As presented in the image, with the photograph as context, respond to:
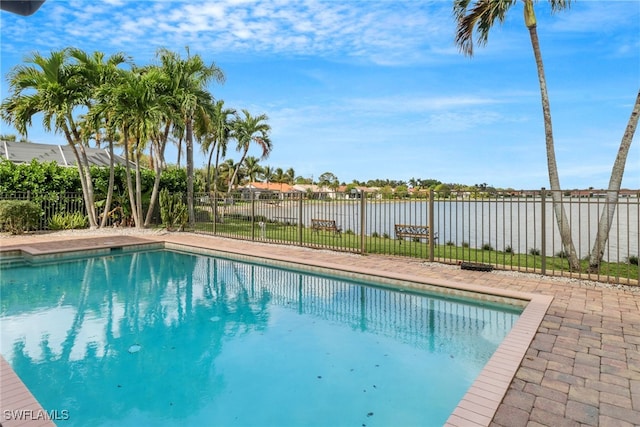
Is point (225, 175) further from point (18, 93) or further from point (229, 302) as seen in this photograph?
point (229, 302)

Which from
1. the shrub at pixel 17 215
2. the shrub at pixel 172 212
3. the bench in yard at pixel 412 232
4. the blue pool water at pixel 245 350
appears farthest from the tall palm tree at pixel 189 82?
the bench in yard at pixel 412 232

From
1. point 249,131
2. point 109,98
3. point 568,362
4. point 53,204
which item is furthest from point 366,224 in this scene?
point 249,131

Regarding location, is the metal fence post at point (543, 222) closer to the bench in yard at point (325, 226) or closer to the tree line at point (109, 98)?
the bench in yard at point (325, 226)

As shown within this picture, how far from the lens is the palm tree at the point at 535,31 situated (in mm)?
7516

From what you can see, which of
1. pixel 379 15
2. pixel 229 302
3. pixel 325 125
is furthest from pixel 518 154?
pixel 229 302

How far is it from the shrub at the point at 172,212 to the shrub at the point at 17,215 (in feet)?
14.7

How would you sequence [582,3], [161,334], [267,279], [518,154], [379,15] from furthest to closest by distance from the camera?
1. [518,154]
2. [379,15]
3. [267,279]
4. [582,3]
5. [161,334]

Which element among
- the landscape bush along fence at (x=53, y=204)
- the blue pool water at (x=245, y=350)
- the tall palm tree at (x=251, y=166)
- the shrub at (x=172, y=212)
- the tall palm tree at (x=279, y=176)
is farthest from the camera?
the tall palm tree at (x=279, y=176)

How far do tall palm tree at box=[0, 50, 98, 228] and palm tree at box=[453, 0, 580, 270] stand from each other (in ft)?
44.0

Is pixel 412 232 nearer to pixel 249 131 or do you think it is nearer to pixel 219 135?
pixel 249 131

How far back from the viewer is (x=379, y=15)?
9.23 m

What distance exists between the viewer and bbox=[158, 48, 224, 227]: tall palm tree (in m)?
14.3

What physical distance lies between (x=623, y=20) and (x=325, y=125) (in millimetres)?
20191

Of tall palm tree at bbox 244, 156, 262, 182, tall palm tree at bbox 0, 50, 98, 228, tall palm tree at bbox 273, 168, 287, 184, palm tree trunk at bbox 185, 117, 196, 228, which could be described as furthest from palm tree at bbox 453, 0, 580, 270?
tall palm tree at bbox 273, 168, 287, 184
